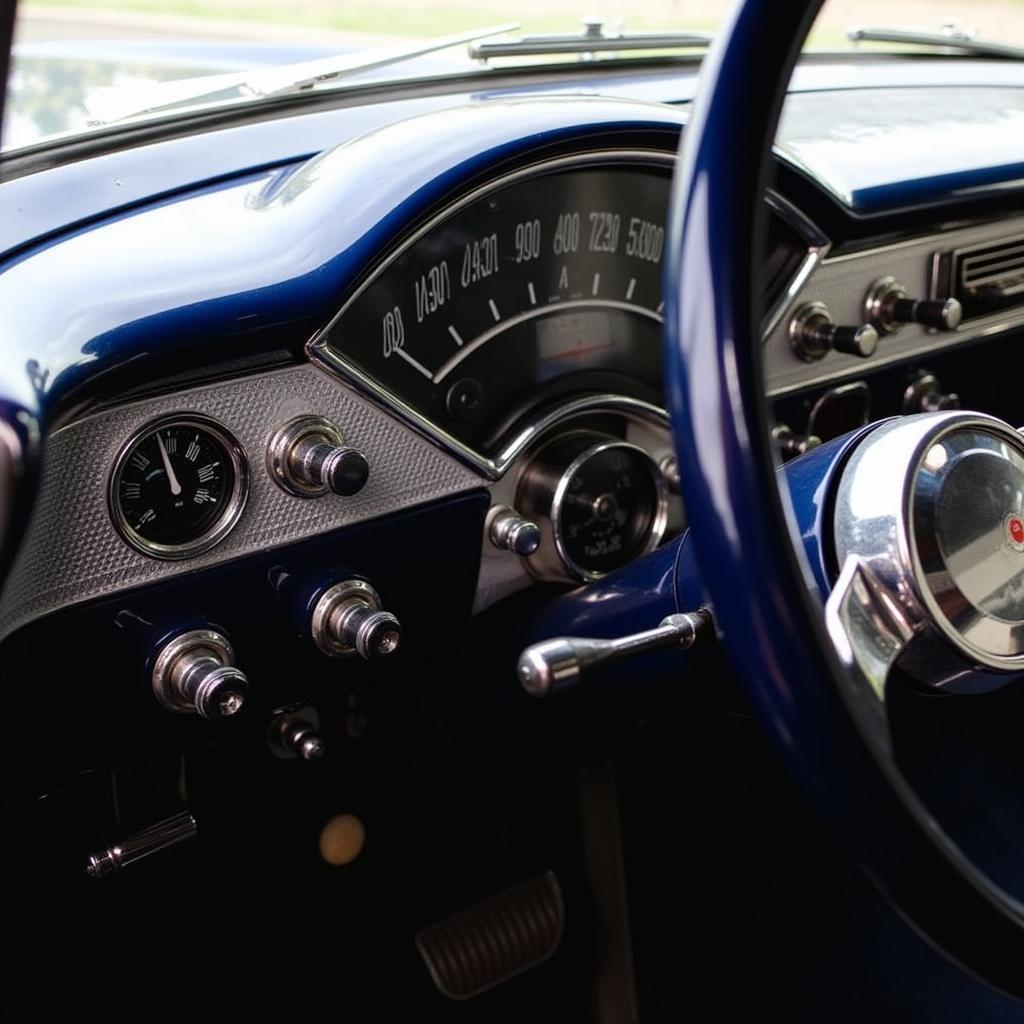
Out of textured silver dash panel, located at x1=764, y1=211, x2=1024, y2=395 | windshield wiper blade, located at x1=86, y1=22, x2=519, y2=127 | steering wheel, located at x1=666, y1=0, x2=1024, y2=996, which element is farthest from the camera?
textured silver dash panel, located at x1=764, y1=211, x2=1024, y2=395

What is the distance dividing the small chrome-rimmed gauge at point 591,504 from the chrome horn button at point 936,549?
38 centimetres

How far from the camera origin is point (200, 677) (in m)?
1.04

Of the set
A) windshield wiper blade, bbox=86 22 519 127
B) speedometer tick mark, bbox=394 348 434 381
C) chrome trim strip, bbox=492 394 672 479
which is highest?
windshield wiper blade, bbox=86 22 519 127

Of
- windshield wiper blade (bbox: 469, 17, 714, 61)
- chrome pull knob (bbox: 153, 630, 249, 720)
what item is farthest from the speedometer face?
windshield wiper blade (bbox: 469, 17, 714, 61)

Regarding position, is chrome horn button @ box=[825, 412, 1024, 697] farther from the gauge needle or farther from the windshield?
the gauge needle

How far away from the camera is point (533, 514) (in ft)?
4.15

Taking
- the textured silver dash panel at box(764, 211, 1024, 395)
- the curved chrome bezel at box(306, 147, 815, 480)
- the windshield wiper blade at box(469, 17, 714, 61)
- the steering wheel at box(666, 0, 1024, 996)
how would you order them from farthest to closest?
the windshield wiper blade at box(469, 17, 714, 61), the textured silver dash panel at box(764, 211, 1024, 395), the curved chrome bezel at box(306, 147, 815, 480), the steering wheel at box(666, 0, 1024, 996)

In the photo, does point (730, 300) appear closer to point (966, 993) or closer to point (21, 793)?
point (21, 793)

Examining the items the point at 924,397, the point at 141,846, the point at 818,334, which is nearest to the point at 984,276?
the point at 924,397

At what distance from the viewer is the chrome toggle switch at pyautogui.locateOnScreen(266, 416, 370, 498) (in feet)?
3.41

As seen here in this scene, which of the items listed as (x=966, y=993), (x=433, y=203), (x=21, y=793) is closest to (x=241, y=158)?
(x=433, y=203)

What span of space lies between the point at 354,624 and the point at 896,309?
29.8 inches

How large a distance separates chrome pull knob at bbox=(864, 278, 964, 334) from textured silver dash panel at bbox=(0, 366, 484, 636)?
56 centimetres

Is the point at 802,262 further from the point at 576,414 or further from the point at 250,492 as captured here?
the point at 250,492
